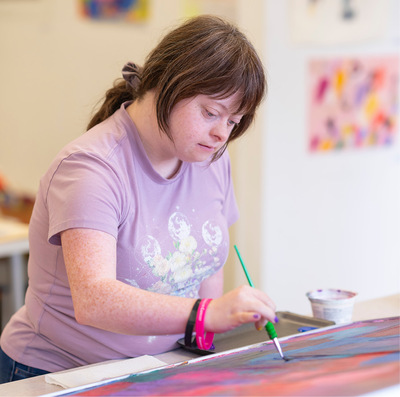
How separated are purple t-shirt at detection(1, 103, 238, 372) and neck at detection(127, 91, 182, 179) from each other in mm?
19

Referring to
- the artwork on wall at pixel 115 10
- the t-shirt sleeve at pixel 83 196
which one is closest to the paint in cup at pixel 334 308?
the t-shirt sleeve at pixel 83 196

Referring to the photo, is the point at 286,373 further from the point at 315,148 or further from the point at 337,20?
the point at 337,20

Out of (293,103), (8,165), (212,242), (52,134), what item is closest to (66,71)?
(52,134)

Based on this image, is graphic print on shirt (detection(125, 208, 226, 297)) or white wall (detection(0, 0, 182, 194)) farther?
white wall (detection(0, 0, 182, 194))

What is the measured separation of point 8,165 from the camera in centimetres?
491

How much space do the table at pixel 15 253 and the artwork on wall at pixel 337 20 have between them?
1.41 meters

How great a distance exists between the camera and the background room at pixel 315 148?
3062 mm

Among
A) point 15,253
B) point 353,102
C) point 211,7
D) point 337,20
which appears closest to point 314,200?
point 353,102

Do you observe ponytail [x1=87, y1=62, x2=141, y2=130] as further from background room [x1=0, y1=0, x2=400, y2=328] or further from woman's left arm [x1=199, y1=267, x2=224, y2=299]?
background room [x1=0, y1=0, x2=400, y2=328]

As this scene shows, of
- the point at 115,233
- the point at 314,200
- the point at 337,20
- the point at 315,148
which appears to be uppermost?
the point at 337,20

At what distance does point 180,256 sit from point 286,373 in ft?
1.25

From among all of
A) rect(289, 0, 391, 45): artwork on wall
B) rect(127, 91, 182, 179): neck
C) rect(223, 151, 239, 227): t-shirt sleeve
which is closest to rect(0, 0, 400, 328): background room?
→ rect(289, 0, 391, 45): artwork on wall

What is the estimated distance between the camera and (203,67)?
1290 mm

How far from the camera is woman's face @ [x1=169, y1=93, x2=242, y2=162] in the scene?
1319 mm
